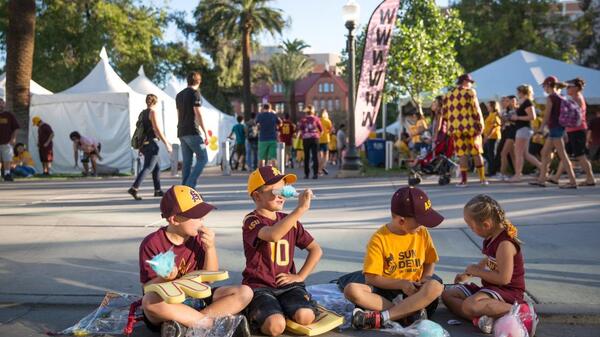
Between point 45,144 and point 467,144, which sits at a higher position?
point 45,144

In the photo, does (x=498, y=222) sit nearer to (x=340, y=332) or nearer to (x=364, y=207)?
(x=340, y=332)

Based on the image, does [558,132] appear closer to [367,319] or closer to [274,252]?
[367,319]

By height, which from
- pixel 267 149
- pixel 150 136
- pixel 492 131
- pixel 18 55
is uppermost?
pixel 18 55

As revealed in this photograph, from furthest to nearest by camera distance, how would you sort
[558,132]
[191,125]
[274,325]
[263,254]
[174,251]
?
[558,132]
[191,125]
[263,254]
[174,251]
[274,325]

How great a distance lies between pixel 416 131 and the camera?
701 inches

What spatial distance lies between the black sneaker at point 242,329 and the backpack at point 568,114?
27.3ft

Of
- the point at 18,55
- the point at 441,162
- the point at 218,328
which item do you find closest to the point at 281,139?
the point at 441,162

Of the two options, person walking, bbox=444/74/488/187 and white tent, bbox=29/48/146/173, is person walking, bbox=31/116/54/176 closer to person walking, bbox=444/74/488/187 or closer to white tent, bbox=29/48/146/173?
white tent, bbox=29/48/146/173

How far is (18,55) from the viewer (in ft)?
60.4

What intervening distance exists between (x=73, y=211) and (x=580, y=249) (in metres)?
6.60

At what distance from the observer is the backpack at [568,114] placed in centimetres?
1032

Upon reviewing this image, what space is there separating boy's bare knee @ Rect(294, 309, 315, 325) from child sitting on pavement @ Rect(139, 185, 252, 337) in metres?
A: 0.30

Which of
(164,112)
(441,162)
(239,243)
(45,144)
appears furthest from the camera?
(164,112)

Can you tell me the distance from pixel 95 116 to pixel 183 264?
1683cm
